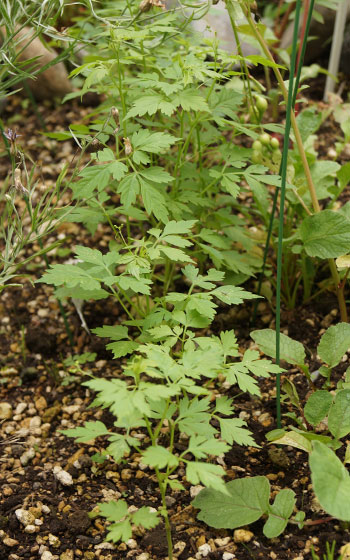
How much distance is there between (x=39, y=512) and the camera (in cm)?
156

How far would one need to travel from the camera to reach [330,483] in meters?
1.28

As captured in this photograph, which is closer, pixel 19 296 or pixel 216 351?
pixel 216 351

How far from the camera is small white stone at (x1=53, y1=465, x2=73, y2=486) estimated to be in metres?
1.65

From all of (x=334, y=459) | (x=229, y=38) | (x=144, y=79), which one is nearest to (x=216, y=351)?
(x=334, y=459)

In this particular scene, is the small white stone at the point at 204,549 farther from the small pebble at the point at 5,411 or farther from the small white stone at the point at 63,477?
the small pebble at the point at 5,411

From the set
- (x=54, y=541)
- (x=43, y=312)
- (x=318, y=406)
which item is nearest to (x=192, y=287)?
(x=318, y=406)

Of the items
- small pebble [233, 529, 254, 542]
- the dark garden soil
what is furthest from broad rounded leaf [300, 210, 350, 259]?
small pebble [233, 529, 254, 542]

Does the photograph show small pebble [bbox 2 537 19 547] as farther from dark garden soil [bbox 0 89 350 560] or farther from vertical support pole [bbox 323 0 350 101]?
vertical support pole [bbox 323 0 350 101]

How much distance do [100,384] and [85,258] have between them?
46cm

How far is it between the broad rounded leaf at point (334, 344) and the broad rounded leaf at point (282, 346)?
6 centimetres

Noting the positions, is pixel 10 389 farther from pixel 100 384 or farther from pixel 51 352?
pixel 100 384

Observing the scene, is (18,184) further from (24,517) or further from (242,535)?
(242,535)

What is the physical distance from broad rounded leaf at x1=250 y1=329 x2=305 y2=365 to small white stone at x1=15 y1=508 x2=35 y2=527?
0.74 meters

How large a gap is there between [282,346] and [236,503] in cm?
46
